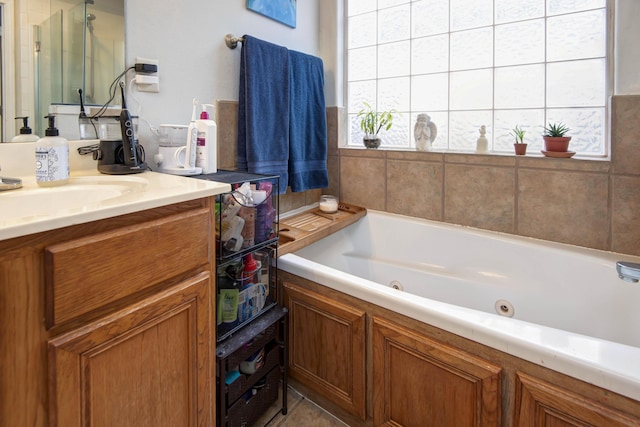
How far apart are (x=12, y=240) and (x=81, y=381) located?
0.33 metres

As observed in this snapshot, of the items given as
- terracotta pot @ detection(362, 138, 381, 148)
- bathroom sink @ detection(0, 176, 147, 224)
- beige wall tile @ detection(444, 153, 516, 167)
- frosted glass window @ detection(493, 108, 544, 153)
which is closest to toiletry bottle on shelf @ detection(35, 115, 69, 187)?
bathroom sink @ detection(0, 176, 147, 224)

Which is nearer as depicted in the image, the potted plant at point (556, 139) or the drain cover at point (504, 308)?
the potted plant at point (556, 139)

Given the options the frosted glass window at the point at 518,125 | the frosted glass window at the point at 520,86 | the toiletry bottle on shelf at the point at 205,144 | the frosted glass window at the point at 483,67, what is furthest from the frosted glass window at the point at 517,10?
the toiletry bottle on shelf at the point at 205,144

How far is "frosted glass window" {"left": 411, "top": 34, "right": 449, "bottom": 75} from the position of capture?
2131mm

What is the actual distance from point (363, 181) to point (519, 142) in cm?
92

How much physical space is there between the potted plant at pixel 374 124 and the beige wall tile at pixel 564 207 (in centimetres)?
87

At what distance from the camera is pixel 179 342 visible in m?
0.98

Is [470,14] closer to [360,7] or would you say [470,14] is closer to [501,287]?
[360,7]

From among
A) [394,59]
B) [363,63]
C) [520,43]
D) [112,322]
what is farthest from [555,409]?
[363,63]

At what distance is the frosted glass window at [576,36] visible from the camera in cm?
170

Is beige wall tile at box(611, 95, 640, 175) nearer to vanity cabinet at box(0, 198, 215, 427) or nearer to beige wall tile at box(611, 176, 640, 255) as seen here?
beige wall tile at box(611, 176, 640, 255)

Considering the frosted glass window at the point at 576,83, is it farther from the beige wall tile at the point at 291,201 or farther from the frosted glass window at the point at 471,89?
Answer: the beige wall tile at the point at 291,201

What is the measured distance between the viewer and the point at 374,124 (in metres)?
2.37

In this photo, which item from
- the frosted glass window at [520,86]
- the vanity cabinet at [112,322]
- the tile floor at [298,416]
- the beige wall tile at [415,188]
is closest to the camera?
the vanity cabinet at [112,322]
